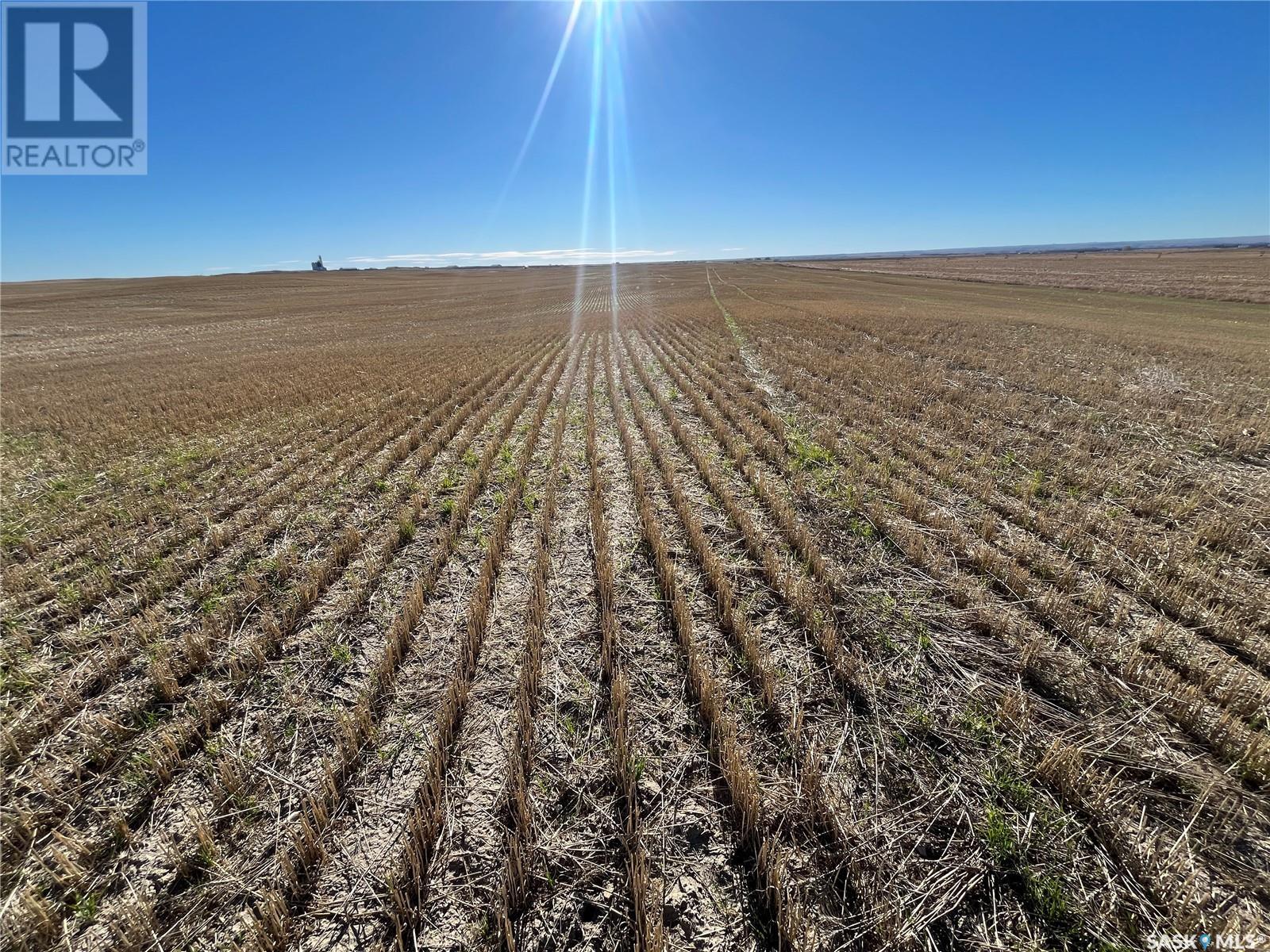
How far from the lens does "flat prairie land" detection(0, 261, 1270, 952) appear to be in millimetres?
2434

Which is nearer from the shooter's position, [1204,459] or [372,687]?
[372,687]

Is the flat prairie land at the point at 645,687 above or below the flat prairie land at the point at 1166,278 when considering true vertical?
below

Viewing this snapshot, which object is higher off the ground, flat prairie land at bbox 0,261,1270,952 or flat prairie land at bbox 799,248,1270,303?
flat prairie land at bbox 799,248,1270,303

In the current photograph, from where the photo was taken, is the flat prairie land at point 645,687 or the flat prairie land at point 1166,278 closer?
the flat prairie land at point 645,687

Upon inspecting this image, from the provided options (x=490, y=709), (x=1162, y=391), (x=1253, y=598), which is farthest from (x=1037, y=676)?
(x=1162, y=391)

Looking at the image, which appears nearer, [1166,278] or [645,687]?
[645,687]

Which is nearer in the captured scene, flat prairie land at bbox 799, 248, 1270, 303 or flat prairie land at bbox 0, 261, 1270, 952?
flat prairie land at bbox 0, 261, 1270, 952

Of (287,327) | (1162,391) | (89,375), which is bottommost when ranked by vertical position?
(1162,391)

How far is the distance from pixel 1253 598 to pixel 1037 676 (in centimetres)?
283

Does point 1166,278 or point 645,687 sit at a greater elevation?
point 1166,278

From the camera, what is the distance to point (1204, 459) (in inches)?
→ 306

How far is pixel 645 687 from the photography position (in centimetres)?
378

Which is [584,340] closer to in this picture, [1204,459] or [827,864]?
[1204,459]

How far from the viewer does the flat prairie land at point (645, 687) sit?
2434mm
